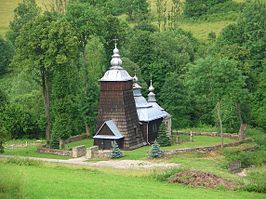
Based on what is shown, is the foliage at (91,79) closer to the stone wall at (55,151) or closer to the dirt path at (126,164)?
the stone wall at (55,151)

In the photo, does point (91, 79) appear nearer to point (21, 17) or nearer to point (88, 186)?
point (88, 186)

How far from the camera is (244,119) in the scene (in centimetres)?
6391

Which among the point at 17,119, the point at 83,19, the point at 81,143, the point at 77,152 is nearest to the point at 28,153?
the point at 77,152

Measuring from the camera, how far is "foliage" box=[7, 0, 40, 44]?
97.6 meters

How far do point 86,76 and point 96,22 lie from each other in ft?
18.2

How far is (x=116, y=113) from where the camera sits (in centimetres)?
5566

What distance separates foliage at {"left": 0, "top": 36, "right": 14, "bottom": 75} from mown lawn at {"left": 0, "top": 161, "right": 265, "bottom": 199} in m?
49.2

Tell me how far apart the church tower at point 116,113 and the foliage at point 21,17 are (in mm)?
43890

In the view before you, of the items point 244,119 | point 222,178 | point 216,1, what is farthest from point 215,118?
point 216,1

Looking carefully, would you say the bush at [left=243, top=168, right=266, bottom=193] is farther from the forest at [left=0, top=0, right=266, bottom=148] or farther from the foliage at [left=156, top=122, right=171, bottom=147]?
the forest at [left=0, top=0, right=266, bottom=148]

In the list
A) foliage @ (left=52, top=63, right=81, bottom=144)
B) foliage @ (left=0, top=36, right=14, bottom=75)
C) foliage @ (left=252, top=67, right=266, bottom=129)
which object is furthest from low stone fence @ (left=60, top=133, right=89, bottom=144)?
foliage @ (left=0, top=36, right=14, bottom=75)

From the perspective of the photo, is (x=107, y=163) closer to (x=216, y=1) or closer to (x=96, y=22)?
(x=96, y=22)

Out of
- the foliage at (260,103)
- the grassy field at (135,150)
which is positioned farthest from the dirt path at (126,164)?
the foliage at (260,103)

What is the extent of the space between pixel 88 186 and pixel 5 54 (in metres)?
59.3
